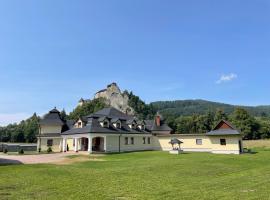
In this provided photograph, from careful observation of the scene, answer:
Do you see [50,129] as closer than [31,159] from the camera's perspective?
No

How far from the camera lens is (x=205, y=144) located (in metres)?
42.2

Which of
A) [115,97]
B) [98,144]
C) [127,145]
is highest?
[115,97]

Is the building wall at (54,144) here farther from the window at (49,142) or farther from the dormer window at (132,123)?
the dormer window at (132,123)

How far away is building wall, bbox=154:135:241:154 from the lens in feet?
126

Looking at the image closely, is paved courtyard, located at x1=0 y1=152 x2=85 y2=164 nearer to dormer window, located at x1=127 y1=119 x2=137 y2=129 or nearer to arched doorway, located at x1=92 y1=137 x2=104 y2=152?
arched doorway, located at x1=92 y1=137 x2=104 y2=152

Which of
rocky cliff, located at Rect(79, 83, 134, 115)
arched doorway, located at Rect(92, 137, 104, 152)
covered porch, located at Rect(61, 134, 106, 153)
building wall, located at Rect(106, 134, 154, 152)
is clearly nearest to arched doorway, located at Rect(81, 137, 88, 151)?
covered porch, located at Rect(61, 134, 106, 153)

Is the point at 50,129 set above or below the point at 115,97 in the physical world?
below

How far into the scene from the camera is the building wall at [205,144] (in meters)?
38.3

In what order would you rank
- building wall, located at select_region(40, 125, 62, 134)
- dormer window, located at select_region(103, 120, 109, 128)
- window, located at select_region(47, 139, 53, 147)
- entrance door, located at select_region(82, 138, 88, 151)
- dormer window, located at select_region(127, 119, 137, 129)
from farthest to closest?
1. building wall, located at select_region(40, 125, 62, 134)
2. dormer window, located at select_region(127, 119, 137, 129)
3. window, located at select_region(47, 139, 53, 147)
4. entrance door, located at select_region(82, 138, 88, 151)
5. dormer window, located at select_region(103, 120, 109, 128)

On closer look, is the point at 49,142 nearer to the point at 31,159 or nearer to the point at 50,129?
the point at 50,129

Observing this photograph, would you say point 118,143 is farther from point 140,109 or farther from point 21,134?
point 140,109

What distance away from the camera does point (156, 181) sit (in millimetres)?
13422

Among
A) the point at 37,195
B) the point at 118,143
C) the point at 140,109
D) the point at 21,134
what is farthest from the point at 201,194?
the point at 140,109

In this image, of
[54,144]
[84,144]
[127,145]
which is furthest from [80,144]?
[127,145]
